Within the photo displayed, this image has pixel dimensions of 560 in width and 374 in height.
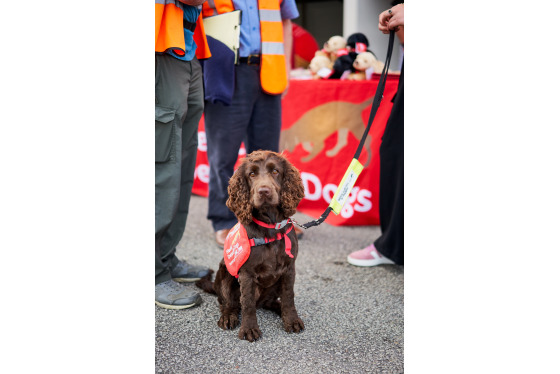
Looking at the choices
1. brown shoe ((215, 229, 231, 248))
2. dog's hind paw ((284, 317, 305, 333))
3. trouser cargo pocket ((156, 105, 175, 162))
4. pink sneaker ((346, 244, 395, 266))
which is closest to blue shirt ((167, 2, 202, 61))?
trouser cargo pocket ((156, 105, 175, 162))

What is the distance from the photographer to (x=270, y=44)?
321 centimetres

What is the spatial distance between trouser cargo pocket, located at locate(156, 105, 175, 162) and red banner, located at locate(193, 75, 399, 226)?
1.59 m

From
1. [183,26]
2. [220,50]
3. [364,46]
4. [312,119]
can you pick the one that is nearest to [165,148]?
[183,26]

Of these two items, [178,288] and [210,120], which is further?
[210,120]

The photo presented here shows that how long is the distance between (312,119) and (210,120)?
1.26 metres

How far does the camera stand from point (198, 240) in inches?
148

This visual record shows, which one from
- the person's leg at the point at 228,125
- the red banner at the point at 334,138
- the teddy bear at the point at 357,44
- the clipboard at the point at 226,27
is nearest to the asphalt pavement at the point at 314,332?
the person's leg at the point at 228,125

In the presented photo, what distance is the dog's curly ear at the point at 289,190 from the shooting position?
216 centimetres

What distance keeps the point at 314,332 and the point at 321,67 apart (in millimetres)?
2957

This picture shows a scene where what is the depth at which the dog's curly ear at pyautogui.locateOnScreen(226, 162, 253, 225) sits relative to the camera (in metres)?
2.16

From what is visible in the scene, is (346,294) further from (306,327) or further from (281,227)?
(281,227)

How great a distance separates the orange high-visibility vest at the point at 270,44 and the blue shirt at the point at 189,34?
759 mm

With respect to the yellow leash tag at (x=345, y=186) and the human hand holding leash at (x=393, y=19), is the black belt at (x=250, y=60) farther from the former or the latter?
the yellow leash tag at (x=345, y=186)

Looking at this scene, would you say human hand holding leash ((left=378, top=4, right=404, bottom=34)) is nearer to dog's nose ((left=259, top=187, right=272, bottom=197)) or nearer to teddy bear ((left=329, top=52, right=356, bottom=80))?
dog's nose ((left=259, top=187, right=272, bottom=197))
